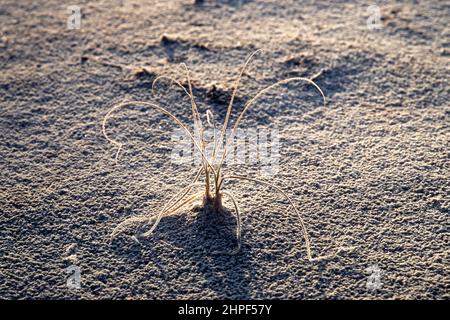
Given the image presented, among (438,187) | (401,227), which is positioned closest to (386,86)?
(438,187)

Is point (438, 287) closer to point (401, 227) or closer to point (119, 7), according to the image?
point (401, 227)

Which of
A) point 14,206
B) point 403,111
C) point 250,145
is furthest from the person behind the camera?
point 403,111

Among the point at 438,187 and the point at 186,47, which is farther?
the point at 186,47

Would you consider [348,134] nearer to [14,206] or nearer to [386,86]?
[386,86]

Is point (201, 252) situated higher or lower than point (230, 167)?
lower

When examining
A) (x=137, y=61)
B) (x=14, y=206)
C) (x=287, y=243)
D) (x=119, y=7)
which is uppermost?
(x=119, y=7)

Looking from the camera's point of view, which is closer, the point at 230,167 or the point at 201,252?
the point at 201,252

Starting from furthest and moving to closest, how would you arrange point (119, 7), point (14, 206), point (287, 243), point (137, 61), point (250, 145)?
point (119, 7) < point (137, 61) < point (250, 145) < point (14, 206) < point (287, 243)

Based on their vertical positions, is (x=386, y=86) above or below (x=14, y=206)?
above
